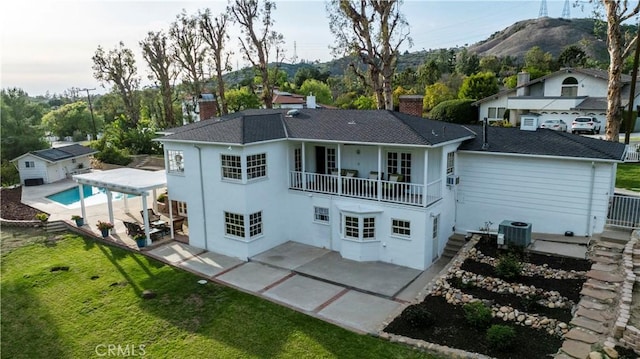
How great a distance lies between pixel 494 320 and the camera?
10.7 metres

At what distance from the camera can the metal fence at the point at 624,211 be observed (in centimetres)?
1397

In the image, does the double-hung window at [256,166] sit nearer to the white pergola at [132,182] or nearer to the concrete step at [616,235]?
the white pergola at [132,182]

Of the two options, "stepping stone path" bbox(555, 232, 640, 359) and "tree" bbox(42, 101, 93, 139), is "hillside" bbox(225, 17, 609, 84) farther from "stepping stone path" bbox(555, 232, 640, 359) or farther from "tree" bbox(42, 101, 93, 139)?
"stepping stone path" bbox(555, 232, 640, 359)

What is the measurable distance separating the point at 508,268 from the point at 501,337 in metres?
3.81

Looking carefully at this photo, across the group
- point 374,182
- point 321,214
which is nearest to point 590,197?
point 374,182

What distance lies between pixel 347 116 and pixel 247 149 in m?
5.07

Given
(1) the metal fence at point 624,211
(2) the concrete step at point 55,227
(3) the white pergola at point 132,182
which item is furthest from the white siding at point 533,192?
(2) the concrete step at point 55,227

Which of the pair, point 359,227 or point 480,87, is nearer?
→ point 359,227

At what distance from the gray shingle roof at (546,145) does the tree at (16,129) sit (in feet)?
124

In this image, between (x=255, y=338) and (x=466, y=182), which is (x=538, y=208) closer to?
(x=466, y=182)

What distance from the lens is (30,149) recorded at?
3644 cm

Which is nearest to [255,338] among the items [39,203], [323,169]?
[323,169]

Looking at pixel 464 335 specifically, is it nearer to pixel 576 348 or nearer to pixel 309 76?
pixel 576 348

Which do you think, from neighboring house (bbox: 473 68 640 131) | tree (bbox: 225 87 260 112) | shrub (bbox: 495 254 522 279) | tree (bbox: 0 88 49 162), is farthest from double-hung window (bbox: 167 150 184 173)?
neighboring house (bbox: 473 68 640 131)
